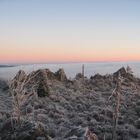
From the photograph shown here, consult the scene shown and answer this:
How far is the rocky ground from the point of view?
19.3 meters

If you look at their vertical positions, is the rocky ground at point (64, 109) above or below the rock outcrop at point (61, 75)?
below

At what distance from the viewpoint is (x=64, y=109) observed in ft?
100

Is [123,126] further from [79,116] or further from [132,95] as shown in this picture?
[132,95]

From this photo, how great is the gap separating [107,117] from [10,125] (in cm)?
1019

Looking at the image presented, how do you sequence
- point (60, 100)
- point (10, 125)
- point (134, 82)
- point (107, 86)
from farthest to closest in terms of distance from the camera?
1. point (134, 82)
2. point (107, 86)
3. point (60, 100)
4. point (10, 125)

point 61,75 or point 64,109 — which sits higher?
point 61,75

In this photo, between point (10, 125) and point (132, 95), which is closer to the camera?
point (10, 125)

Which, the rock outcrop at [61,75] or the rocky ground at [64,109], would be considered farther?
the rock outcrop at [61,75]

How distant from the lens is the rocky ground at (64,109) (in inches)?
760

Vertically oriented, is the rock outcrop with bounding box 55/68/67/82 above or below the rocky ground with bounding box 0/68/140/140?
above

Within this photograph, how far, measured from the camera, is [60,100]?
33.8 metres

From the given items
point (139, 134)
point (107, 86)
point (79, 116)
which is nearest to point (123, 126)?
point (139, 134)

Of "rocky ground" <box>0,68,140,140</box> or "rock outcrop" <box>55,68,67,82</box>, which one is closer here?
"rocky ground" <box>0,68,140,140</box>

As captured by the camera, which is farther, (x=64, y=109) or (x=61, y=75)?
(x=61, y=75)
